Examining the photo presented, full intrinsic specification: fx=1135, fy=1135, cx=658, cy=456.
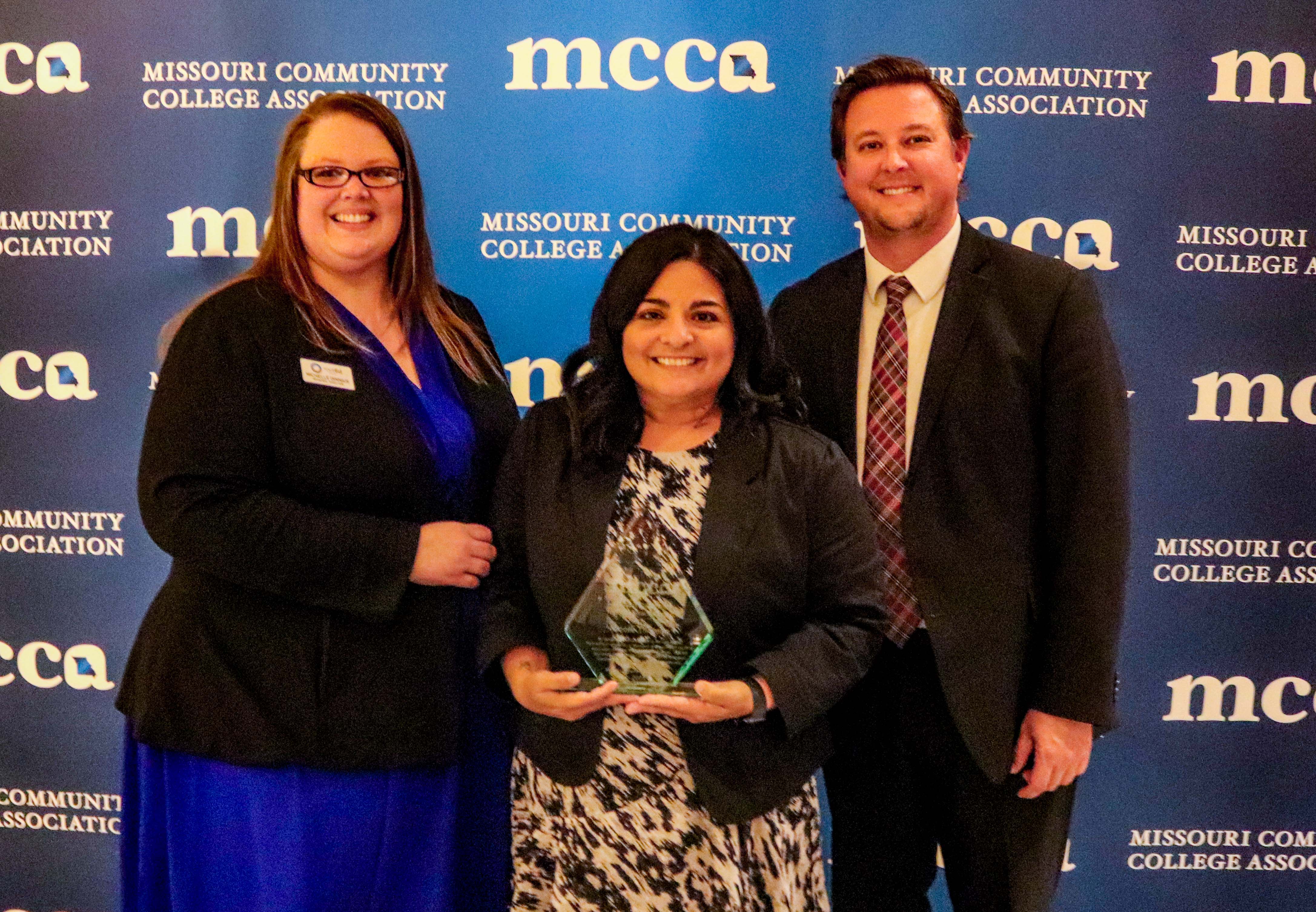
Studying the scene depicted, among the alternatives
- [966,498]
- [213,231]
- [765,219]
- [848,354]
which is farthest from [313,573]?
[765,219]

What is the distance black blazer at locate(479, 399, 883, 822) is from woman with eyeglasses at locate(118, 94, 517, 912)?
211mm

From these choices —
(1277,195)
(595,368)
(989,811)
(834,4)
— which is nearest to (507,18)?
(834,4)

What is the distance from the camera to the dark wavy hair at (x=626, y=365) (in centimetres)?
195

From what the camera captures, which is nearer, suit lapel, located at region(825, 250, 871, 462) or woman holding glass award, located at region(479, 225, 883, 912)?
woman holding glass award, located at region(479, 225, 883, 912)

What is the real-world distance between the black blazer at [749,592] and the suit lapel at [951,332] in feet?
0.75

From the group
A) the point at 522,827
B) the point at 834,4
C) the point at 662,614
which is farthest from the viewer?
the point at 834,4

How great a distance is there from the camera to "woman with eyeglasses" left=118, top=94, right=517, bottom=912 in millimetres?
2021

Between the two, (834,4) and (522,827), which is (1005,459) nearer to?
(522,827)

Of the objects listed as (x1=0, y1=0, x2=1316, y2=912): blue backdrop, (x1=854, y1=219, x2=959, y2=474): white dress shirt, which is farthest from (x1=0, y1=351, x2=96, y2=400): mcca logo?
(x1=854, y1=219, x2=959, y2=474): white dress shirt

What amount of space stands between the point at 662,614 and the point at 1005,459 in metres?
0.79

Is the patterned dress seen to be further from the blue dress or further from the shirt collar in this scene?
the shirt collar

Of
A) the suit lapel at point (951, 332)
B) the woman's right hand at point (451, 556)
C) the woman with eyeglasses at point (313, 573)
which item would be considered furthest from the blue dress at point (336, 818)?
the suit lapel at point (951, 332)

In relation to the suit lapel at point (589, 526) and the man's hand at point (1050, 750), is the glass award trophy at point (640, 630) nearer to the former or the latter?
the suit lapel at point (589, 526)

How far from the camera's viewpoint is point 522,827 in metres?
2.01
